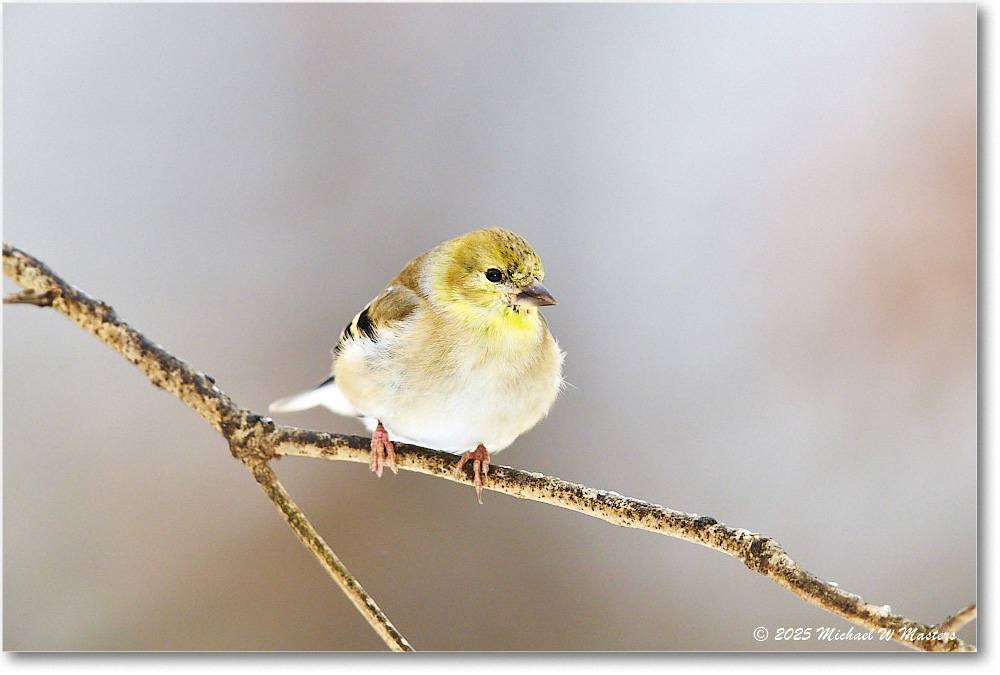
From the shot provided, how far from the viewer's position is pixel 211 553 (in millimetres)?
1709

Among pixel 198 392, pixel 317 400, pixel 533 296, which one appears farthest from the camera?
pixel 317 400

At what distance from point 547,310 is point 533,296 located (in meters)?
0.18

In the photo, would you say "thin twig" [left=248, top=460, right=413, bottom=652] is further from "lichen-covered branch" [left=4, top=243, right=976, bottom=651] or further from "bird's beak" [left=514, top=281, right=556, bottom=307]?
"bird's beak" [left=514, top=281, right=556, bottom=307]

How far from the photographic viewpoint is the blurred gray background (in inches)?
66.5

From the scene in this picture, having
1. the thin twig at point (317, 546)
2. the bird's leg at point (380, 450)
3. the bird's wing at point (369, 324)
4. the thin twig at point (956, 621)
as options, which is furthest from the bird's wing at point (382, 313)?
the thin twig at point (956, 621)

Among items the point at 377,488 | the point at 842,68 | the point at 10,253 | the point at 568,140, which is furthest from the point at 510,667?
the point at 842,68

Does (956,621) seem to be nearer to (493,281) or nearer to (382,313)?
(493,281)

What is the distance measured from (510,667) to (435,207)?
3.24 ft

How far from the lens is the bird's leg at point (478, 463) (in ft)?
4.93

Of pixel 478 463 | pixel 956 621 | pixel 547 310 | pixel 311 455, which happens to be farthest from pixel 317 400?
pixel 956 621

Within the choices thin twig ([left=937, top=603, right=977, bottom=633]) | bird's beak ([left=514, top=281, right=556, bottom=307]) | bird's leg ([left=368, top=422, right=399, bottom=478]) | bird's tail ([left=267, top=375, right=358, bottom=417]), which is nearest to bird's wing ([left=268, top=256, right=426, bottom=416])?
bird's tail ([left=267, top=375, right=358, bottom=417])

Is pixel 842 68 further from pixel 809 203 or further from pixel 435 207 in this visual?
pixel 435 207

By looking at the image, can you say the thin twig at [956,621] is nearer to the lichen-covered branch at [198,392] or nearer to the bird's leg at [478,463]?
the bird's leg at [478,463]

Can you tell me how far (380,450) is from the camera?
1526 mm
